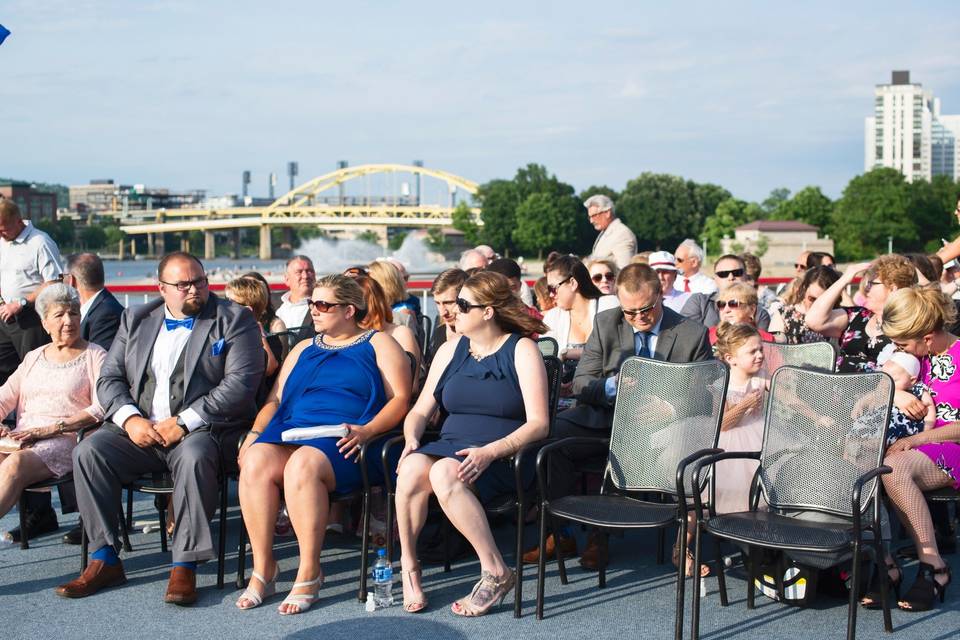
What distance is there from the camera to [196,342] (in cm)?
505

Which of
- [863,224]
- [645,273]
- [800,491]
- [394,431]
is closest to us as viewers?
[800,491]

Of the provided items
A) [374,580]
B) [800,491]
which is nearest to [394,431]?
[374,580]

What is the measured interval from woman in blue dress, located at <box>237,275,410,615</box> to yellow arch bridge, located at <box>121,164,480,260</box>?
10851cm

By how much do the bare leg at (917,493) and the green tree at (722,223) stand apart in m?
87.0

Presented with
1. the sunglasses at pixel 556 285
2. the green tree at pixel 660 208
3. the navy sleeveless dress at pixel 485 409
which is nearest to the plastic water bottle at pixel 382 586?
the navy sleeveless dress at pixel 485 409

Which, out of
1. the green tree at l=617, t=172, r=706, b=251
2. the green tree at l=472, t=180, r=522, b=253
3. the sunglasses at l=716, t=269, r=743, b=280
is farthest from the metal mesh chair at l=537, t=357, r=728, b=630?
the green tree at l=472, t=180, r=522, b=253

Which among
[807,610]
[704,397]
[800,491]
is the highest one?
[704,397]

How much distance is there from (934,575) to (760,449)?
0.86 meters

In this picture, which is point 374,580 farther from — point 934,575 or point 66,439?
point 934,575

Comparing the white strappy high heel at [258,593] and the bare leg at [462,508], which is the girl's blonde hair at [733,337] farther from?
the white strappy high heel at [258,593]

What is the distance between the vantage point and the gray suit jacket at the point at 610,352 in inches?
201

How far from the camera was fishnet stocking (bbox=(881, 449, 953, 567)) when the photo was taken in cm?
432

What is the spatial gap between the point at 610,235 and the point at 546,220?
84482mm

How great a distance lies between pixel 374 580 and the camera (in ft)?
15.0
